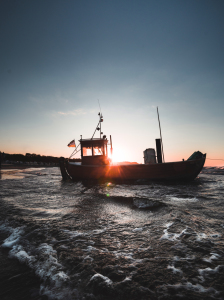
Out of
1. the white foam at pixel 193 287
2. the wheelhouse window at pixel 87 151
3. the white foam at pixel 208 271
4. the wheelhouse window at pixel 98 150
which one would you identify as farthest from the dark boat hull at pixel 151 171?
the white foam at pixel 193 287

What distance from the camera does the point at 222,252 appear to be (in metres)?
2.31

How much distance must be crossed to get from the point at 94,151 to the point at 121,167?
3511mm

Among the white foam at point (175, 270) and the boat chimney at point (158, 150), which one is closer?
the white foam at point (175, 270)

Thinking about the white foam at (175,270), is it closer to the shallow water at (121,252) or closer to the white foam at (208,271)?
the shallow water at (121,252)

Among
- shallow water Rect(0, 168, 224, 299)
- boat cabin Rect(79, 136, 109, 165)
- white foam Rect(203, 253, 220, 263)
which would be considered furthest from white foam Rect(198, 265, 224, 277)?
boat cabin Rect(79, 136, 109, 165)

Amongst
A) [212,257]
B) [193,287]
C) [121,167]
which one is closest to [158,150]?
[121,167]

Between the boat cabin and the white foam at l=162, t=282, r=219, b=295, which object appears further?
the boat cabin

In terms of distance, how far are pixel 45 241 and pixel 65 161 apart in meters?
13.4

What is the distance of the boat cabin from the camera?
14.2 metres

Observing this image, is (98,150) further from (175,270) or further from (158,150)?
(175,270)

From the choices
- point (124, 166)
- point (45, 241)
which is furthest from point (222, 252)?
point (124, 166)

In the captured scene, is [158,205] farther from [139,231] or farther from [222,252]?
[222,252]

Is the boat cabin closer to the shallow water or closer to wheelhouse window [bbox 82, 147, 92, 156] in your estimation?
wheelhouse window [bbox 82, 147, 92, 156]

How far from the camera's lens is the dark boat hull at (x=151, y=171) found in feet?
39.0
